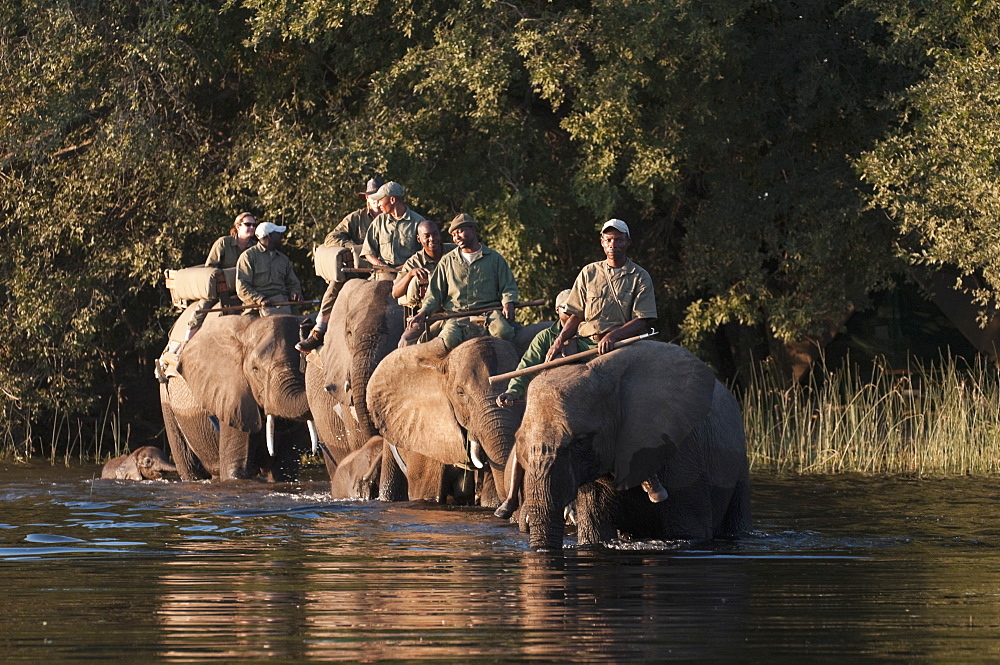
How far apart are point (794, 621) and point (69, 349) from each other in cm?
1870

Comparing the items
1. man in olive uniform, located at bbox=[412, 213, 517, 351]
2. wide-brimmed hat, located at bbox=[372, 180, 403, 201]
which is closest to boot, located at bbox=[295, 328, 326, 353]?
wide-brimmed hat, located at bbox=[372, 180, 403, 201]

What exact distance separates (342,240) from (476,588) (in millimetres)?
10612

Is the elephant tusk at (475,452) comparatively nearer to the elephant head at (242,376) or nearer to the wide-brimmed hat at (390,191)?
the wide-brimmed hat at (390,191)

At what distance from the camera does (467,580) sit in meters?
11.5

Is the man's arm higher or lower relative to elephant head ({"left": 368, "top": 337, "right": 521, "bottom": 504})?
higher

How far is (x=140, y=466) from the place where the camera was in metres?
23.0

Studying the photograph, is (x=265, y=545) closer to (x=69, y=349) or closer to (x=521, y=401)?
(x=521, y=401)

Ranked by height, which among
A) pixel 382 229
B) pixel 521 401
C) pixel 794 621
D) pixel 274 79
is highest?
pixel 274 79

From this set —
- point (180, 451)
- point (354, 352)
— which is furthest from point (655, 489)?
point (180, 451)

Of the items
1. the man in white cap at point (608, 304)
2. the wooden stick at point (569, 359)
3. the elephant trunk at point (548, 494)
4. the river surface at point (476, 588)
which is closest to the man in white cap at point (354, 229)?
the river surface at point (476, 588)

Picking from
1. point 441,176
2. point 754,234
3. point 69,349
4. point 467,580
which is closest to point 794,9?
point 754,234

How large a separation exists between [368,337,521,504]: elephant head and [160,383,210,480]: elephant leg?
7.14 meters

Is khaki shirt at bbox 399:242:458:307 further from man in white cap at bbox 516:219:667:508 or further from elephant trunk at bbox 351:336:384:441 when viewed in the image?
man in white cap at bbox 516:219:667:508

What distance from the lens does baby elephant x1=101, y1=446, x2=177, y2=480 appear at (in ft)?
75.2
